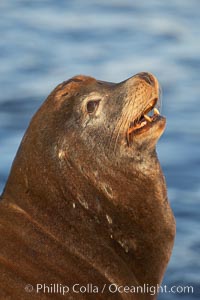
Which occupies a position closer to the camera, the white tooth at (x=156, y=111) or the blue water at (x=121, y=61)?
the white tooth at (x=156, y=111)

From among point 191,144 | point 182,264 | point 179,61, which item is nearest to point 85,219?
point 182,264

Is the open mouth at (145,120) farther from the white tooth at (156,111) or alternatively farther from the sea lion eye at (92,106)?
the sea lion eye at (92,106)

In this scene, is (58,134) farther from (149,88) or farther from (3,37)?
(3,37)

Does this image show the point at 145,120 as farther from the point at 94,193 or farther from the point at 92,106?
the point at 94,193

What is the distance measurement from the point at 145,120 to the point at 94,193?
0.54 m

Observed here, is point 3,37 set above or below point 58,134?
above

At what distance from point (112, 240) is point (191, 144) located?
468cm

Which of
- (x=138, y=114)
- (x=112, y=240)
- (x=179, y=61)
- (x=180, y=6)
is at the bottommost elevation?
(x=112, y=240)

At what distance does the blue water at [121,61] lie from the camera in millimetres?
13680

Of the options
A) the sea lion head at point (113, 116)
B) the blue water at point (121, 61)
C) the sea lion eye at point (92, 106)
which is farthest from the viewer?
the blue water at point (121, 61)

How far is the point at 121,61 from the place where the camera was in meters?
16.9

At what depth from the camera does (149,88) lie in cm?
1009

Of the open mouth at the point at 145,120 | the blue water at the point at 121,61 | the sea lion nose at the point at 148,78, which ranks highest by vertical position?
the blue water at the point at 121,61

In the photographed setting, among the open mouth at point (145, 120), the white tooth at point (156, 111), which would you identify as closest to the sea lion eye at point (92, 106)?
the open mouth at point (145, 120)
